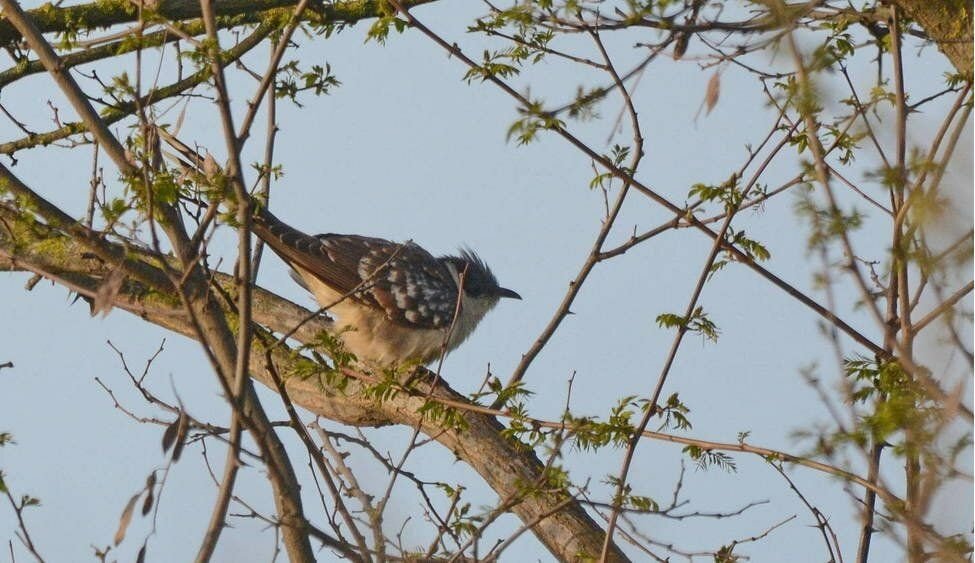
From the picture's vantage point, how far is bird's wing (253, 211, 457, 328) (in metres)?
6.36

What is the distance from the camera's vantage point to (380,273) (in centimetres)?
664

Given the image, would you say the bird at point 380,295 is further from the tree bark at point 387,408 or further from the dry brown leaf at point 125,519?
the dry brown leaf at point 125,519

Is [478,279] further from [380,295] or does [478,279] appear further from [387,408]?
[387,408]

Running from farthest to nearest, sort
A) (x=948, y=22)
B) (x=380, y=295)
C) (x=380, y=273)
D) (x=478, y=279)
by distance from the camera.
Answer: (x=478, y=279), (x=380, y=295), (x=380, y=273), (x=948, y=22)

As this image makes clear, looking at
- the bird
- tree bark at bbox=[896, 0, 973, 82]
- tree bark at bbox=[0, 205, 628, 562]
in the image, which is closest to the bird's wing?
the bird

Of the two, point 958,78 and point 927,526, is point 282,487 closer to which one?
point 927,526

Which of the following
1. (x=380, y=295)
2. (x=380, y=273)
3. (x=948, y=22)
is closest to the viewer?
(x=948, y=22)

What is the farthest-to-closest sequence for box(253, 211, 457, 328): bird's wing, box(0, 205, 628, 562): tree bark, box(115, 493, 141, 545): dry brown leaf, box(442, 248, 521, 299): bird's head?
1. box(442, 248, 521, 299): bird's head
2. box(253, 211, 457, 328): bird's wing
3. box(0, 205, 628, 562): tree bark
4. box(115, 493, 141, 545): dry brown leaf

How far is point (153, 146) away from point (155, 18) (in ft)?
1.23

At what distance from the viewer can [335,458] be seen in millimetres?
3934

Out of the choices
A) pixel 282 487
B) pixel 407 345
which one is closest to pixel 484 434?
pixel 407 345

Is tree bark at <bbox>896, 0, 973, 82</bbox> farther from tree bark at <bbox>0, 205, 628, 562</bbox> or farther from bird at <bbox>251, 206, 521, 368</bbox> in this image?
bird at <bbox>251, 206, 521, 368</bbox>

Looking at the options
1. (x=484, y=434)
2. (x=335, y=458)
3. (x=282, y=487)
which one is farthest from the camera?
(x=484, y=434)

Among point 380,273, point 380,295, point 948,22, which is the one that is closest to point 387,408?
point 380,273
